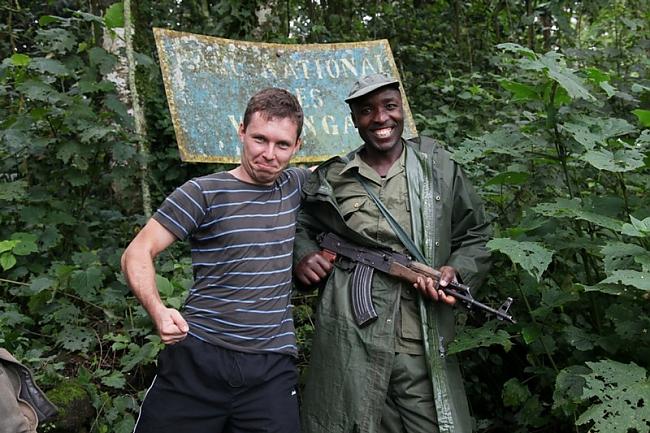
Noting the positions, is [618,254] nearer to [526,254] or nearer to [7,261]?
[526,254]

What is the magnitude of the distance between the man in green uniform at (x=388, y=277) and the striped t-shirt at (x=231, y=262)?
28cm

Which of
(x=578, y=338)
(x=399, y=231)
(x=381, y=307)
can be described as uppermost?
(x=399, y=231)

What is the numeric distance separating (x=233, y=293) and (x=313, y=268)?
46 centimetres

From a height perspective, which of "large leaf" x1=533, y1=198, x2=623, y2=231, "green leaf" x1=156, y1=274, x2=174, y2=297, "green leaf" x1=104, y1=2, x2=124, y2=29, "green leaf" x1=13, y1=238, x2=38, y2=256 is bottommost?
"green leaf" x1=156, y1=274, x2=174, y2=297

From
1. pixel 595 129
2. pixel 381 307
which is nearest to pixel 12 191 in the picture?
pixel 381 307

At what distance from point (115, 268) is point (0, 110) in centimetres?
169

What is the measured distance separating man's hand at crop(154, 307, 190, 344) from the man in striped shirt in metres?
0.09

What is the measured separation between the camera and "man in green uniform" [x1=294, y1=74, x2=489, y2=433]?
8.35 feet

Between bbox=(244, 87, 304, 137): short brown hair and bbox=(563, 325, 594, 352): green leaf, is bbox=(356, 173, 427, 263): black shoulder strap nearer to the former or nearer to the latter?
bbox=(244, 87, 304, 137): short brown hair

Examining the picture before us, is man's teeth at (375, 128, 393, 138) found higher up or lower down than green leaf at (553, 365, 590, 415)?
higher up

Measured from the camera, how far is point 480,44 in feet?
26.8

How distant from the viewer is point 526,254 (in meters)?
2.63

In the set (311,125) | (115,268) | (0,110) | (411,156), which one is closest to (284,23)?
(311,125)

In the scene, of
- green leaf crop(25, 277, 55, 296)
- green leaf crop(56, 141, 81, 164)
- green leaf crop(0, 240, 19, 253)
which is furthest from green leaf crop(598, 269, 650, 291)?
green leaf crop(56, 141, 81, 164)
